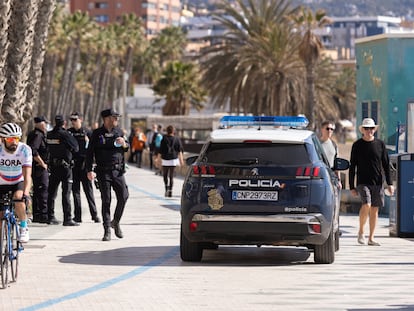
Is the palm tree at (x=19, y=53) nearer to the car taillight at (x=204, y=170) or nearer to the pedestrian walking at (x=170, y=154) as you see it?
the pedestrian walking at (x=170, y=154)

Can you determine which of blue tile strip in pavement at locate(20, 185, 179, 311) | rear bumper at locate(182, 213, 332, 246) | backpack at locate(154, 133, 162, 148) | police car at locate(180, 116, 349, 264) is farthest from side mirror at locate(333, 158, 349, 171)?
backpack at locate(154, 133, 162, 148)

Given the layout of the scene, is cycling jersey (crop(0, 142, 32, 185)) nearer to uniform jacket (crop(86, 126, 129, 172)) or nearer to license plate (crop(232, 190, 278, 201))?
license plate (crop(232, 190, 278, 201))

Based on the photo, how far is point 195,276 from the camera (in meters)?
13.7

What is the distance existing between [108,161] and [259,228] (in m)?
4.31

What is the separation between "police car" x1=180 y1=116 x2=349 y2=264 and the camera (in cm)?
1454

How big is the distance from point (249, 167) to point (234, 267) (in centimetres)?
117

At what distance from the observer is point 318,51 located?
6297cm

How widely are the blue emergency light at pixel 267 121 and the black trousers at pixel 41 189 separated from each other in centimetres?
575

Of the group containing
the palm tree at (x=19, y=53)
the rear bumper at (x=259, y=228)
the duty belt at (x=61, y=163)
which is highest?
the palm tree at (x=19, y=53)

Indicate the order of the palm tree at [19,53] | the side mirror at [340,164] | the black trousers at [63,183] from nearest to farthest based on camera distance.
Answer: the side mirror at [340,164] → the black trousers at [63,183] → the palm tree at [19,53]

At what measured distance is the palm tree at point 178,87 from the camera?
4473 inches

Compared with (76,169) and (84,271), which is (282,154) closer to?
(84,271)

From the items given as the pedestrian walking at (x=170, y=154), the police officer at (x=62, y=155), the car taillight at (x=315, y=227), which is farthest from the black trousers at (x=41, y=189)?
the pedestrian walking at (x=170, y=154)

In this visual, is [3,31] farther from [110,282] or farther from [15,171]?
[110,282]
